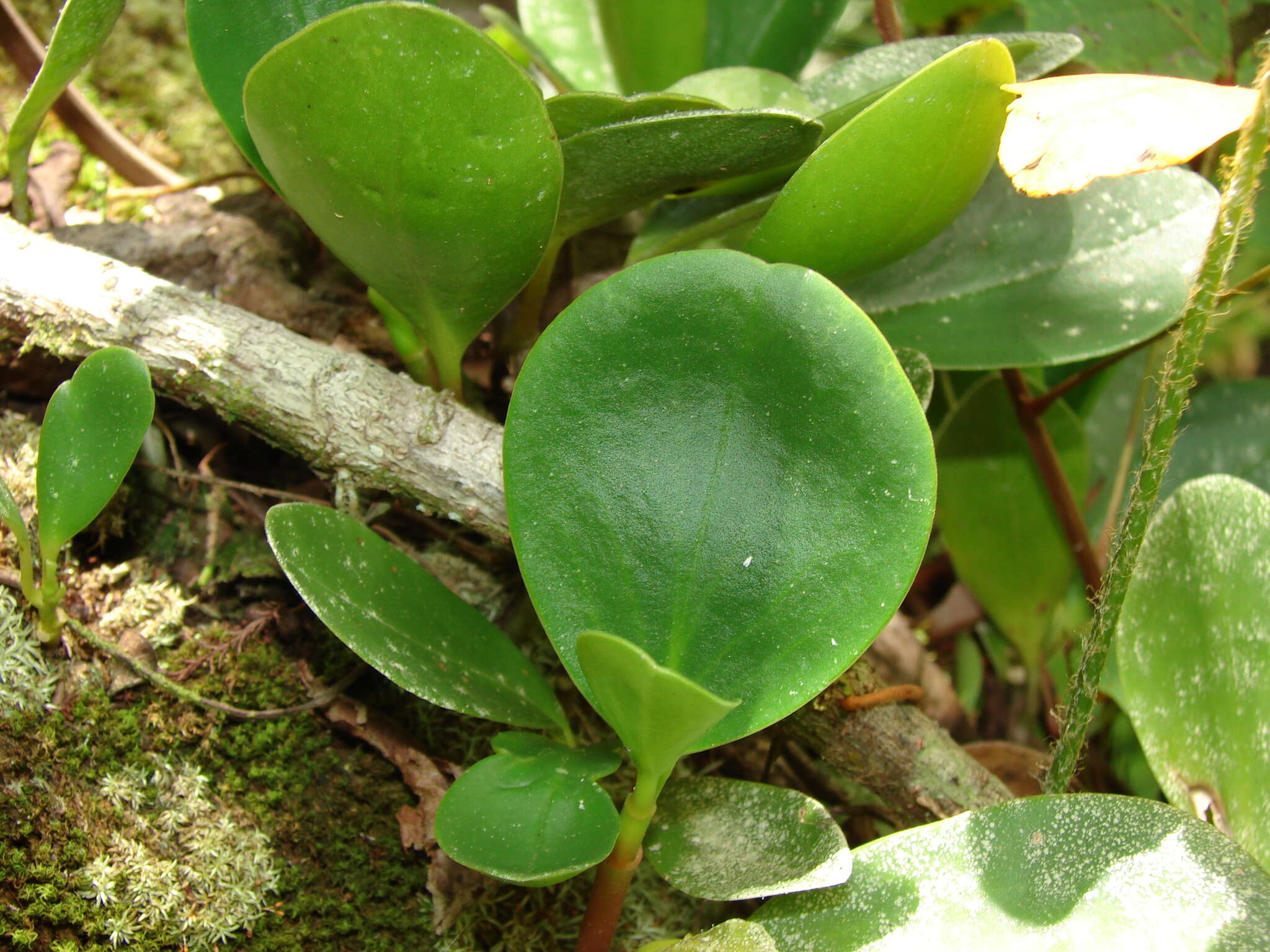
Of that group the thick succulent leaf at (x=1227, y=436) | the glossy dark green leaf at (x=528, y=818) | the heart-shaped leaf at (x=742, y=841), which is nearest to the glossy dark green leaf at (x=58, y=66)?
the glossy dark green leaf at (x=528, y=818)

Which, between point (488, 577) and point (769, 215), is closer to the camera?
point (769, 215)

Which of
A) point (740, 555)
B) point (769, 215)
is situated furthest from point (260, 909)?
point (769, 215)

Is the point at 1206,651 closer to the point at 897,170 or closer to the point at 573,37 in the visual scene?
the point at 897,170

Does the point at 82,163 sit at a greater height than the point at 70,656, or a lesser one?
greater

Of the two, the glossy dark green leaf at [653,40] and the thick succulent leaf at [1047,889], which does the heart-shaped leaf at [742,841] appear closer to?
the thick succulent leaf at [1047,889]

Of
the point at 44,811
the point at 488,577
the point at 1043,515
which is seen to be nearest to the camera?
the point at 44,811

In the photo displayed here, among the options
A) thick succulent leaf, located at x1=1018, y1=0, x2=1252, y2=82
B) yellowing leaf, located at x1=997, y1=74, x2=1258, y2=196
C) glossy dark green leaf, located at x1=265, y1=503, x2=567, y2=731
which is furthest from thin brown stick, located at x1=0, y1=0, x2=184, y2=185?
thick succulent leaf, located at x1=1018, y1=0, x2=1252, y2=82

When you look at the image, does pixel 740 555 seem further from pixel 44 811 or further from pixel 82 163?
pixel 82 163
